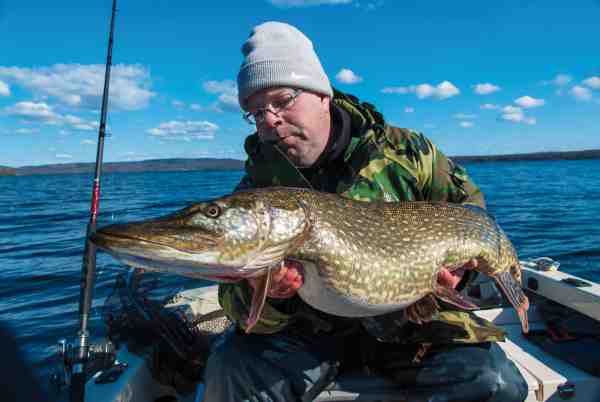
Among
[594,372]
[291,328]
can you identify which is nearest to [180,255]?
[291,328]

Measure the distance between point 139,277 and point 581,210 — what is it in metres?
17.8

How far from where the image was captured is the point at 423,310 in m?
2.37

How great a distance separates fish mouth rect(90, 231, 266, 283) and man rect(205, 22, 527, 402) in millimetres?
450

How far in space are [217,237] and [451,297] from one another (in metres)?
1.35

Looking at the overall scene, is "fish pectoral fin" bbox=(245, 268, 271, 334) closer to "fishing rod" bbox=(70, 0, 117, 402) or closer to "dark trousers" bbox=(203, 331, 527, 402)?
"dark trousers" bbox=(203, 331, 527, 402)

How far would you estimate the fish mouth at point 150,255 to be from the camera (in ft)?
5.58

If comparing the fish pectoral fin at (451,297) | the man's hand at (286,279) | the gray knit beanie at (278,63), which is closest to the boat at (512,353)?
the fish pectoral fin at (451,297)

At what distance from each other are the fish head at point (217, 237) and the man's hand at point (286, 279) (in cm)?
9

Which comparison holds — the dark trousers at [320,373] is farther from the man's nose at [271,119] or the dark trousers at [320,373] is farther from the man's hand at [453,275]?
the man's nose at [271,119]

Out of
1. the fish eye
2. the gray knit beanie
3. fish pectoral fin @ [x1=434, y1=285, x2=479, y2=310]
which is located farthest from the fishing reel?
fish pectoral fin @ [x1=434, y1=285, x2=479, y2=310]

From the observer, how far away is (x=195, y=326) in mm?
3648

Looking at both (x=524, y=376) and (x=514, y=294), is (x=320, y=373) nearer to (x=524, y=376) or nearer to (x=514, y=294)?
(x=514, y=294)

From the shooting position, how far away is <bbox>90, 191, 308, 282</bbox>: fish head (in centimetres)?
173

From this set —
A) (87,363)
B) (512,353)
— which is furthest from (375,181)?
(87,363)
